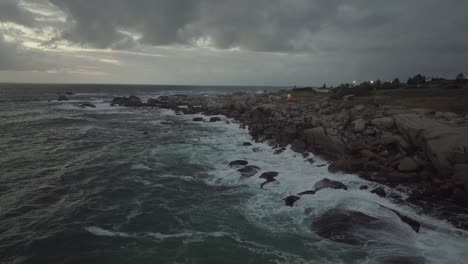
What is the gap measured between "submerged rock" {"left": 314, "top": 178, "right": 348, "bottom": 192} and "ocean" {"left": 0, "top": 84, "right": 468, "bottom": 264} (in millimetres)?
456

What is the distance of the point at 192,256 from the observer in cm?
1152

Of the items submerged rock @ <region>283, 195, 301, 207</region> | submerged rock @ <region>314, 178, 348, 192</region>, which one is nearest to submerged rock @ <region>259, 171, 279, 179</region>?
submerged rock @ <region>314, 178, 348, 192</region>

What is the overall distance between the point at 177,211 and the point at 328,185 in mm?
9802

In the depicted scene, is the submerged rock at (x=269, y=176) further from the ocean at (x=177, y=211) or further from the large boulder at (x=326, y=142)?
the large boulder at (x=326, y=142)

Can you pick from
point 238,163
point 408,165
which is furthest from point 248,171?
point 408,165

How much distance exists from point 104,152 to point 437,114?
3275 centimetres

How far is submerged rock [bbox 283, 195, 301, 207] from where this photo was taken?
53.6ft

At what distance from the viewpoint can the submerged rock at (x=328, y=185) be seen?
17.8m

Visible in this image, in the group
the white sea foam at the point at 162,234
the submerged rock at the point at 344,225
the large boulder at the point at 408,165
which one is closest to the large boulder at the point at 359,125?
the large boulder at the point at 408,165

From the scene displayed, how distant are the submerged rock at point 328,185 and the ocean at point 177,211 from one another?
0.46m

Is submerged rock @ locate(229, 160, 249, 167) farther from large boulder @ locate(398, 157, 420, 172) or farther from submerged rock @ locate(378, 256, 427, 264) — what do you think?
submerged rock @ locate(378, 256, 427, 264)

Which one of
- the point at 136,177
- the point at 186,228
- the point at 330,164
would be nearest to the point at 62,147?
the point at 136,177

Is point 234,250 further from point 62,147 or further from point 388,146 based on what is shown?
point 62,147

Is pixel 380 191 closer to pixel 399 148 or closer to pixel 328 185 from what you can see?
pixel 328 185
